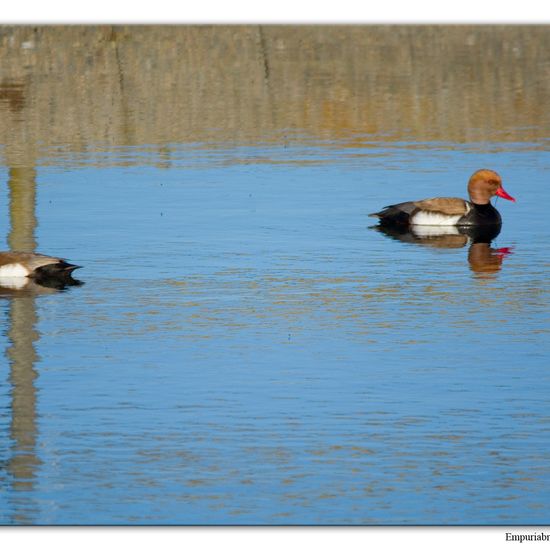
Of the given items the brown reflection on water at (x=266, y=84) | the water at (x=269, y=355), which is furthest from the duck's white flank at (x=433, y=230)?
the brown reflection on water at (x=266, y=84)

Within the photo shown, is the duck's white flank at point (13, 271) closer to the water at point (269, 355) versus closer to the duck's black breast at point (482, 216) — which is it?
the water at point (269, 355)

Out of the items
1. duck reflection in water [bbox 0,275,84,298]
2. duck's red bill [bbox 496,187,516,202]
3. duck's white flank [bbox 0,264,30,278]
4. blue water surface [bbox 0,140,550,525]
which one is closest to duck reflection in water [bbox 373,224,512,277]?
blue water surface [bbox 0,140,550,525]

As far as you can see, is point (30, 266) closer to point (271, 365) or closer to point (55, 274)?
point (55, 274)

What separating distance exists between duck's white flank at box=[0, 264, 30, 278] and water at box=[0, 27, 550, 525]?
1.07 ft

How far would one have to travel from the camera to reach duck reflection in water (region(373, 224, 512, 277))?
15.3 meters

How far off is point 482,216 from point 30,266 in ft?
17.6

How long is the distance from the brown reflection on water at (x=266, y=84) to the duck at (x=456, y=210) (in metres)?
5.08

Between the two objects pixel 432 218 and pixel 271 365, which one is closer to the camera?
pixel 271 365

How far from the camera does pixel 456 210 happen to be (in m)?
17.0

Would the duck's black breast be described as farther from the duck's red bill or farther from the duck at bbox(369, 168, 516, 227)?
the duck's red bill

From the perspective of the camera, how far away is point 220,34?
28.5m

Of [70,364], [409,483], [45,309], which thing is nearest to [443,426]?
[409,483]

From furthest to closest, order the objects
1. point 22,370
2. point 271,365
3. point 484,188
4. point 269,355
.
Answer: point 484,188 < point 269,355 < point 271,365 < point 22,370

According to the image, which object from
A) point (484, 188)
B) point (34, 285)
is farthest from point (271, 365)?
point (484, 188)
